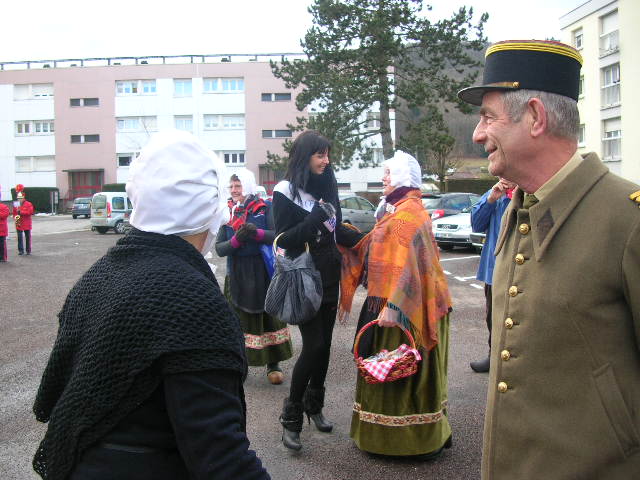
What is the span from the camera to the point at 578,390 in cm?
170

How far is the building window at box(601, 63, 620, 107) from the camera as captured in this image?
3503 centimetres

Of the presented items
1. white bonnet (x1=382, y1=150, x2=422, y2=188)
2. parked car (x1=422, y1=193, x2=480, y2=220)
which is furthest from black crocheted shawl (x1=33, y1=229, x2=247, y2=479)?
parked car (x1=422, y1=193, x2=480, y2=220)

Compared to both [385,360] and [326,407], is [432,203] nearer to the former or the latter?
[326,407]

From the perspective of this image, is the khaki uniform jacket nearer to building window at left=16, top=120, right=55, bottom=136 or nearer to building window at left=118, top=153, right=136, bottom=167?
building window at left=118, top=153, right=136, bottom=167

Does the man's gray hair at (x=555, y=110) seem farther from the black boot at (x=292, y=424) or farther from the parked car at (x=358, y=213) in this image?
the parked car at (x=358, y=213)

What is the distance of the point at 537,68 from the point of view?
1889 millimetres

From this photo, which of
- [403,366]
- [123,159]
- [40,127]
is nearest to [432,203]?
[403,366]

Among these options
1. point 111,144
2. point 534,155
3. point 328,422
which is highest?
point 111,144

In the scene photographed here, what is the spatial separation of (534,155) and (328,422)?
318cm

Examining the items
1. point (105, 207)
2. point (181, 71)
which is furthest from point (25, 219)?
point (181, 71)

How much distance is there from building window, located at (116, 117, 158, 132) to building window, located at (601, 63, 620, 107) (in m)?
37.0

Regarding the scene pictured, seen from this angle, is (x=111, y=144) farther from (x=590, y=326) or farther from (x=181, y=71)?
(x=590, y=326)

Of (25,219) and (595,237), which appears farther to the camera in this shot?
(25,219)

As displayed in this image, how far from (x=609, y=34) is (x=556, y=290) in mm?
39238
